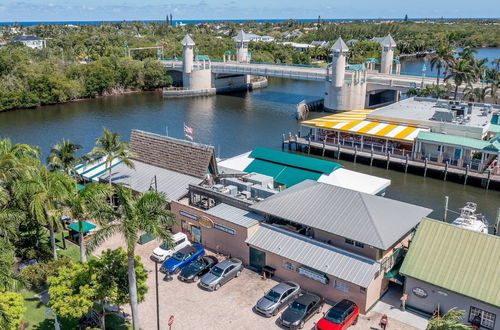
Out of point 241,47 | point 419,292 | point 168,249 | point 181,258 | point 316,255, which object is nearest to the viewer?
point 419,292

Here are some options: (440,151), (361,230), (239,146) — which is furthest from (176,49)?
(361,230)

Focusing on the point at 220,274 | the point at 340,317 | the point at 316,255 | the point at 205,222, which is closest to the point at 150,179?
the point at 205,222

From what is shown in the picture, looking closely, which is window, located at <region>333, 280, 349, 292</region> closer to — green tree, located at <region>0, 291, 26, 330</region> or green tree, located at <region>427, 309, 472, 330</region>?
green tree, located at <region>427, 309, 472, 330</region>

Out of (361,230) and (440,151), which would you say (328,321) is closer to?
(361,230)

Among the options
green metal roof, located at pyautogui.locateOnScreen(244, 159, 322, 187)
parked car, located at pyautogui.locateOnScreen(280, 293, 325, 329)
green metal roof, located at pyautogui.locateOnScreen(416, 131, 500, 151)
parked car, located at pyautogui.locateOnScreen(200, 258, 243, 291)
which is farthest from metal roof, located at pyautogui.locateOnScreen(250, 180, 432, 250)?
green metal roof, located at pyautogui.locateOnScreen(416, 131, 500, 151)

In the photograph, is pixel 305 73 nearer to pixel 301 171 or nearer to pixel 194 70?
pixel 194 70

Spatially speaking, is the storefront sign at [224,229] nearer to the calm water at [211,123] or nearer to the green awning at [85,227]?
the green awning at [85,227]
